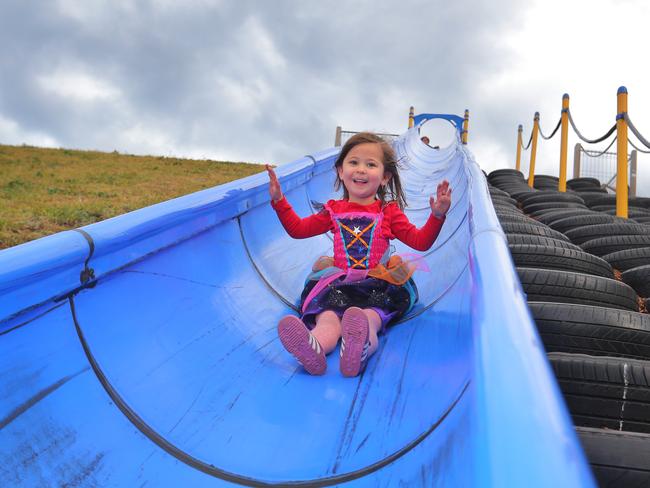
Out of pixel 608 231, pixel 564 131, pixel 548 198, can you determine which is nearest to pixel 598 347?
pixel 608 231

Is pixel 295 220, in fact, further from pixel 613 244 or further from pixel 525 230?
pixel 613 244

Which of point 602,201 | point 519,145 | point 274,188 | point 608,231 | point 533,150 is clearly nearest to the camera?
point 274,188

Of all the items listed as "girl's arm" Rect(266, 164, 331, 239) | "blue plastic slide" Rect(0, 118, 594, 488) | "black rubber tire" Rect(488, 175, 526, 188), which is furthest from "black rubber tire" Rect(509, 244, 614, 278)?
"black rubber tire" Rect(488, 175, 526, 188)

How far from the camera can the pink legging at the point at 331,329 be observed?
73.7 inches

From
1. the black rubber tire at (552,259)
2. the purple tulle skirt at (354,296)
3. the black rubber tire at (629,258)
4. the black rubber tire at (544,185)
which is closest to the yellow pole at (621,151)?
the black rubber tire at (629,258)

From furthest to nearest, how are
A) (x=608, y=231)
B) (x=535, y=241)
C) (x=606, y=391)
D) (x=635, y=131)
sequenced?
(x=635, y=131) → (x=608, y=231) → (x=535, y=241) → (x=606, y=391)

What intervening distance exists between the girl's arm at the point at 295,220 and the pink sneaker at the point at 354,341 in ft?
2.20

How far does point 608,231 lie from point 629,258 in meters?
0.58

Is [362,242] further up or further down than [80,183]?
further down

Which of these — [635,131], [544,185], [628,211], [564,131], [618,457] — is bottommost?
[618,457]

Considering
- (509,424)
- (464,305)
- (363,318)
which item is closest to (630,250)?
(464,305)

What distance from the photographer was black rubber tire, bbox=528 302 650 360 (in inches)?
76.0

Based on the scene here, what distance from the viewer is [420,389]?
5.20 ft

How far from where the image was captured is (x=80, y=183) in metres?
9.45
